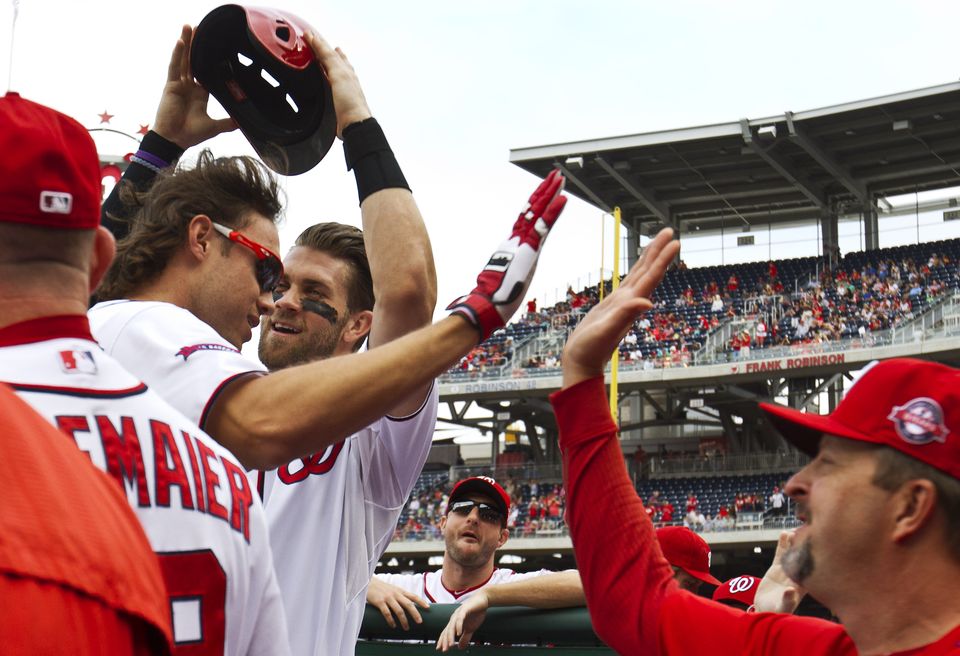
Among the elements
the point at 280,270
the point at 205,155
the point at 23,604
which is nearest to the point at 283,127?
the point at 205,155

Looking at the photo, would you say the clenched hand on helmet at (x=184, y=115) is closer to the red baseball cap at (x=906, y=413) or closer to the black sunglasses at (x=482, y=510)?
the red baseball cap at (x=906, y=413)

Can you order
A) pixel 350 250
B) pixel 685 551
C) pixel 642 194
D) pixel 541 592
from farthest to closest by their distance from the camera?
pixel 642 194 < pixel 685 551 < pixel 541 592 < pixel 350 250

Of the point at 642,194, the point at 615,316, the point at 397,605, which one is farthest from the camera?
the point at 642,194

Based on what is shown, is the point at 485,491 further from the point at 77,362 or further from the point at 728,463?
the point at 728,463

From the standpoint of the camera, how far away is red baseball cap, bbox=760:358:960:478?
2129 millimetres

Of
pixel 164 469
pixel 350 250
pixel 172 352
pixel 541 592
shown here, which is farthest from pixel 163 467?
pixel 541 592

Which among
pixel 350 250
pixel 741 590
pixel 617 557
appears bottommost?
pixel 741 590

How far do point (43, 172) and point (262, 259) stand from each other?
115 cm

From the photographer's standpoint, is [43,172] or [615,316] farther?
[615,316]

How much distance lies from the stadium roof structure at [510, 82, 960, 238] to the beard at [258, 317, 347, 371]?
24750mm

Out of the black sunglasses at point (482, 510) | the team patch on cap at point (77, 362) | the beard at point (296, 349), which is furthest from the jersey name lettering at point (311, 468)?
the black sunglasses at point (482, 510)

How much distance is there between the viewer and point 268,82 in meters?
2.88

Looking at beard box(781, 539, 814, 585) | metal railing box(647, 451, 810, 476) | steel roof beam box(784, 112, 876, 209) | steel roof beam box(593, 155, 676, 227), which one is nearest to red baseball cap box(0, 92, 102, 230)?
beard box(781, 539, 814, 585)

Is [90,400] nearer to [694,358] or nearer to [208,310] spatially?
[208,310]
